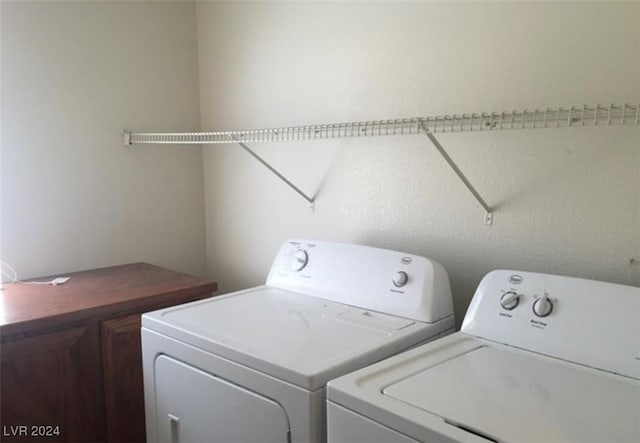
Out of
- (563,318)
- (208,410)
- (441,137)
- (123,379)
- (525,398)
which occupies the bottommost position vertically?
(123,379)

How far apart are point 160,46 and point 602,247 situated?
208cm

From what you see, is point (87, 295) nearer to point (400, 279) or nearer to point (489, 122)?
point (400, 279)

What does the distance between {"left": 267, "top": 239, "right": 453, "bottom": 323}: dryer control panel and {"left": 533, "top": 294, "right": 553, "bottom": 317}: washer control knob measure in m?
0.30

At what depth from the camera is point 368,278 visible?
5.65ft

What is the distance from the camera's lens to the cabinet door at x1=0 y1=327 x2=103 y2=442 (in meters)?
1.73

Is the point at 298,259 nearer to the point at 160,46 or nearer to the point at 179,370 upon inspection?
the point at 179,370

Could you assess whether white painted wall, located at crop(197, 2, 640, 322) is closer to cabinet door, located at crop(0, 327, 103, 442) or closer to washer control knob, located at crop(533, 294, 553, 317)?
washer control knob, located at crop(533, 294, 553, 317)

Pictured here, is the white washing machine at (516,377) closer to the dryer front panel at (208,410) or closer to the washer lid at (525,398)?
the washer lid at (525,398)

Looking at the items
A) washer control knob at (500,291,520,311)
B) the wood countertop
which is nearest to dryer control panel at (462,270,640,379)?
washer control knob at (500,291,520,311)

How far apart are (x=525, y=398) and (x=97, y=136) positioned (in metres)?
2.06

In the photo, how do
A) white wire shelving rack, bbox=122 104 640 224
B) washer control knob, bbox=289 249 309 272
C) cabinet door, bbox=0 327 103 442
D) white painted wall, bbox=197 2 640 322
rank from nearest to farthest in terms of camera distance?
white wire shelving rack, bbox=122 104 640 224, white painted wall, bbox=197 2 640 322, cabinet door, bbox=0 327 103 442, washer control knob, bbox=289 249 309 272

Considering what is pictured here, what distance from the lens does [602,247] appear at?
1463mm

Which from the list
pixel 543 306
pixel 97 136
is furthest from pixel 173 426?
pixel 97 136

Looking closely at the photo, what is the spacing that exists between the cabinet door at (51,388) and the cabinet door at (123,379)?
0.04 m
